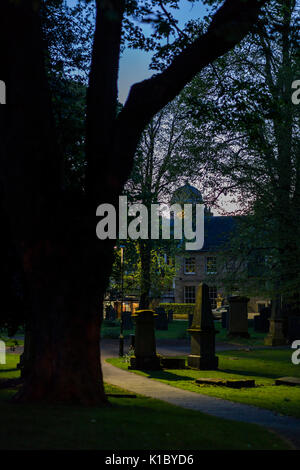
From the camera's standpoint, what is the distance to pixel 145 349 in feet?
58.4

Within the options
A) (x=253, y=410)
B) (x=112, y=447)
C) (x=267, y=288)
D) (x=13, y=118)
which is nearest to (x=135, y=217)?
(x=267, y=288)

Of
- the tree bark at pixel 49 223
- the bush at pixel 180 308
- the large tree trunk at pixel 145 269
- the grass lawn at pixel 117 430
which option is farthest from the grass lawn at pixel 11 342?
the bush at pixel 180 308

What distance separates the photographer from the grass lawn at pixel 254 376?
1173cm

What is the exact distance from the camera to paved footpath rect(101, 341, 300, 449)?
28.4ft

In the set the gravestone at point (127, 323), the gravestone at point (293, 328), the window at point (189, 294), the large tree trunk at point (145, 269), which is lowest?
the gravestone at point (127, 323)

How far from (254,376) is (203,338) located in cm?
220

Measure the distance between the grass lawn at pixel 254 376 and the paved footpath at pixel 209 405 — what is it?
50 cm

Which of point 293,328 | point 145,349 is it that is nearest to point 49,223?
point 145,349

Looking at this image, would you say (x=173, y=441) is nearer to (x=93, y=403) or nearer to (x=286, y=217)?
(x=93, y=403)

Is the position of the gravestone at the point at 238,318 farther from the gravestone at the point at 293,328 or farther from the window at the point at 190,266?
the window at the point at 190,266

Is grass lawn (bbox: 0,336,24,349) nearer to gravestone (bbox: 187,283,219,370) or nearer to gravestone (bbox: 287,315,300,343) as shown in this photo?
gravestone (bbox: 187,283,219,370)

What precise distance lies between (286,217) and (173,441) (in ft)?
56.6

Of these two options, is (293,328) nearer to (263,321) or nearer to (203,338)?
(263,321)

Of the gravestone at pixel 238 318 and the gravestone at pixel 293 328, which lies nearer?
the gravestone at pixel 293 328
